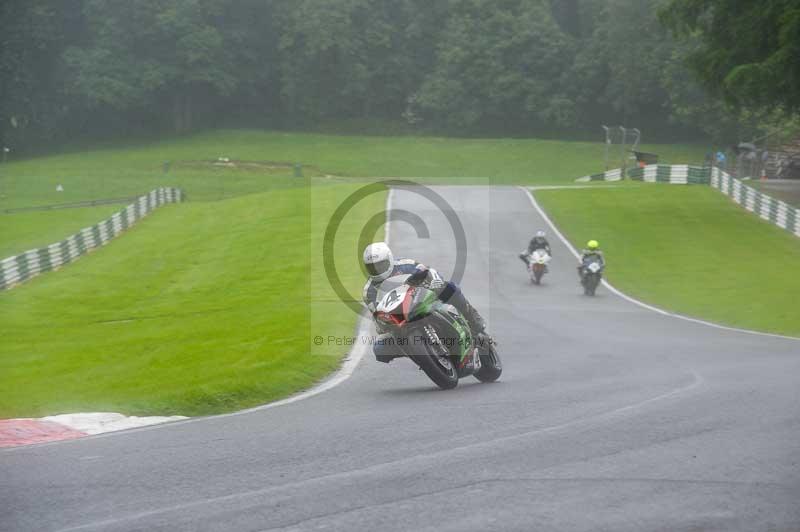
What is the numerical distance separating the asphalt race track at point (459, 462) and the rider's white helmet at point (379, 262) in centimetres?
130

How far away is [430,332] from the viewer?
36.1ft

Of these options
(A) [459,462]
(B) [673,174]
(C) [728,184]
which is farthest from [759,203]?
(A) [459,462]

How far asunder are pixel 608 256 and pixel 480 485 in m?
27.5

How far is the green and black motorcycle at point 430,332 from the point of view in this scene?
10.8 m

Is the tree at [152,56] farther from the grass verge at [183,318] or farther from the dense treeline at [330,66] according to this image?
the grass verge at [183,318]

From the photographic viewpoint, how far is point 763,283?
1126 inches

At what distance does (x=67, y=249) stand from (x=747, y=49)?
2569cm

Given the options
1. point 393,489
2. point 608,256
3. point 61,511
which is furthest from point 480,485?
point 608,256

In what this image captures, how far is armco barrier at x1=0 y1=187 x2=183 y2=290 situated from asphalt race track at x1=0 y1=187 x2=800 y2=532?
22.4 meters

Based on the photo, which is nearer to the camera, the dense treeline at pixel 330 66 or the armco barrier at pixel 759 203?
the armco barrier at pixel 759 203

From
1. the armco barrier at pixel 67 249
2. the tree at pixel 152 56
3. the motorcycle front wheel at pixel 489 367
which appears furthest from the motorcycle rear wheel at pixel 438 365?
the tree at pixel 152 56

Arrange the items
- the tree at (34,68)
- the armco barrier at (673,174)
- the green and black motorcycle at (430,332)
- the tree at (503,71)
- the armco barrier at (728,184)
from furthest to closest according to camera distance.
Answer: the tree at (503,71) < the tree at (34,68) < the armco barrier at (673,174) < the armco barrier at (728,184) < the green and black motorcycle at (430,332)

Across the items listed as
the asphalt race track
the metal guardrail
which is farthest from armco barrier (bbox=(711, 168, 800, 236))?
the metal guardrail

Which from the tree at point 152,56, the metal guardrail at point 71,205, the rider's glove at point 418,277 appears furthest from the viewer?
the tree at point 152,56
